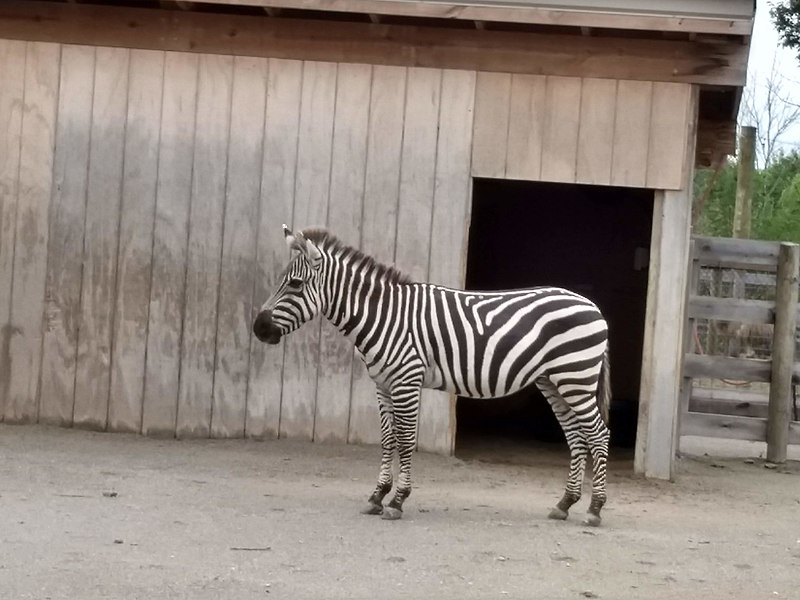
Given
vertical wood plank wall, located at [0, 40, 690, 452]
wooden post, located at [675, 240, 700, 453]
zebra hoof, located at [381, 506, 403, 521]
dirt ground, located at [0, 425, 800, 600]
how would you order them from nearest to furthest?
dirt ground, located at [0, 425, 800, 600]
zebra hoof, located at [381, 506, 403, 521]
vertical wood plank wall, located at [0, 40, 690, 452]
wooden post, located at [675, 240, 700, 453]

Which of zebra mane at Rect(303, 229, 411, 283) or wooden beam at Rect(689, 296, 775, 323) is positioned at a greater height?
zebra mane at Rect(303, 229, 411, 283)

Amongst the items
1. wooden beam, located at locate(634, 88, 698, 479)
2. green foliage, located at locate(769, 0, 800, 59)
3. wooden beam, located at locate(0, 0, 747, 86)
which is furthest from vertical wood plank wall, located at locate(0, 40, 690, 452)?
green foliage, located at locate(769, 0, 800, 59)

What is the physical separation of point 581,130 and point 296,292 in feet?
A: 10.0

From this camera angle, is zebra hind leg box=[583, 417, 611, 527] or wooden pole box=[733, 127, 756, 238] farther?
wooden pole box=[733, 127, 756, 238]

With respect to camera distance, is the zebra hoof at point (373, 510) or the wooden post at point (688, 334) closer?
the zebra hoof at point (373, 510)

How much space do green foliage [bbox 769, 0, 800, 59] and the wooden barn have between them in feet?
39.1

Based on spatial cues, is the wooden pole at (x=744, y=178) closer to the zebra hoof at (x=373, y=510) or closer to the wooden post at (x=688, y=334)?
the wooden post at (x=688, y=334)

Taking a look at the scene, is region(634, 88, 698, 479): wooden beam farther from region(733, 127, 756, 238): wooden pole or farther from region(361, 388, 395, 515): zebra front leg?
region(733, 127, 756, 238): wooden pole

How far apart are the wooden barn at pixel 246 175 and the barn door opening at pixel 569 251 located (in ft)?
13.8

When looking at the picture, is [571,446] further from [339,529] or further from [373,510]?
[339,529]

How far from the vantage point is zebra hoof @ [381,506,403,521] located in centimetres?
681

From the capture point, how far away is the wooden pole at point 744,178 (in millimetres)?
20609

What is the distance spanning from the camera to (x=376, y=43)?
30.2 feet

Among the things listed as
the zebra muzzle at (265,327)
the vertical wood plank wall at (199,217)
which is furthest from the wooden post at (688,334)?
the zebra muzzle at (265,327)
